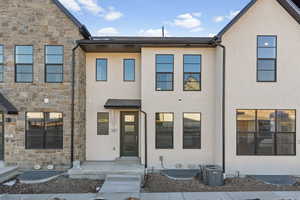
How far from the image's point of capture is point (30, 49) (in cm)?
913

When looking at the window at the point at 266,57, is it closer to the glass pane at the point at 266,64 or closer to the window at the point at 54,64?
the glass pane at the point at 266,64

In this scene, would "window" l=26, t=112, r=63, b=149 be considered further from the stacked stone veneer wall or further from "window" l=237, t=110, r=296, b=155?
"window" l=237, t=110, r=296, b=155

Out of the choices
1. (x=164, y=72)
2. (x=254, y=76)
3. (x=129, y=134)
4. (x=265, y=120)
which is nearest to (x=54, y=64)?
(x=129, y=134)

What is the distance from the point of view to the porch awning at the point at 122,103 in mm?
9336

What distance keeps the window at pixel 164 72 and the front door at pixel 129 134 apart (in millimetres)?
2006

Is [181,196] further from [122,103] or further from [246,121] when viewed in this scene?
[122,103]

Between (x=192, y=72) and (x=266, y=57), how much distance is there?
317 centimetres

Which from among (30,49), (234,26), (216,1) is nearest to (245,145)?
(234,26)

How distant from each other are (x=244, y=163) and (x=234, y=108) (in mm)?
2369

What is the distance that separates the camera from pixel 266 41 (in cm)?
879

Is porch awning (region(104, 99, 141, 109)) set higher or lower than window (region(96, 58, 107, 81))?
lower

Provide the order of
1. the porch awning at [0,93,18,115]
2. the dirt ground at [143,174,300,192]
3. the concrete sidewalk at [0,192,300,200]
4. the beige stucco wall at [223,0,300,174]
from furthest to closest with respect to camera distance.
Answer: the beige stucco wall at [223,0,300,174]
the porch awning at [0,93,18,115]
the dirt ground at [143,174,300,192]
the concrete sidewalk at [0,192,300,200]

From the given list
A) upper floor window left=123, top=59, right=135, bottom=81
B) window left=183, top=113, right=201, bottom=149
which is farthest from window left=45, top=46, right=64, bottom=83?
window left=183, top=113, right=201, bottom=149

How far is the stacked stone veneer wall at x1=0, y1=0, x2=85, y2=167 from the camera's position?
8961mm
